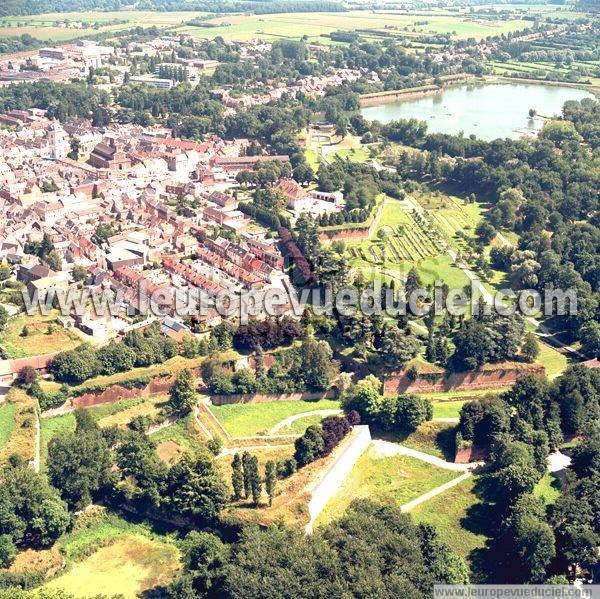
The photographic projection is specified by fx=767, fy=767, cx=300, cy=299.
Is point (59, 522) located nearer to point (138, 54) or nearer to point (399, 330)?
point (399, 330)

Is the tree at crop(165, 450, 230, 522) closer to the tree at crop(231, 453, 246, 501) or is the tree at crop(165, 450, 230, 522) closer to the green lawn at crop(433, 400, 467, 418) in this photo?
the tree at crop(231, 453, 246, 501)

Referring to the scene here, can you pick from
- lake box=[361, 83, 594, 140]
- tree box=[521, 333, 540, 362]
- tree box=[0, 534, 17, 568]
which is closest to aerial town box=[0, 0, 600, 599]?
tree box=[0, 534, 17, 568]

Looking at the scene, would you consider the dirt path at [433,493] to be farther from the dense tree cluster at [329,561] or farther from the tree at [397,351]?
the tree at [397,351]

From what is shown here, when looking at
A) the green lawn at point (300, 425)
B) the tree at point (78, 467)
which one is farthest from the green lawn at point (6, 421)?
the green lawn at point (300, 425)

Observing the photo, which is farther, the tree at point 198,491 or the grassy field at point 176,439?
the grassy field at point 176,439

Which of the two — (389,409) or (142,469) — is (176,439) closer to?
(142,469)

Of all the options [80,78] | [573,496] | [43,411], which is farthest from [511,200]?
[80,78]
